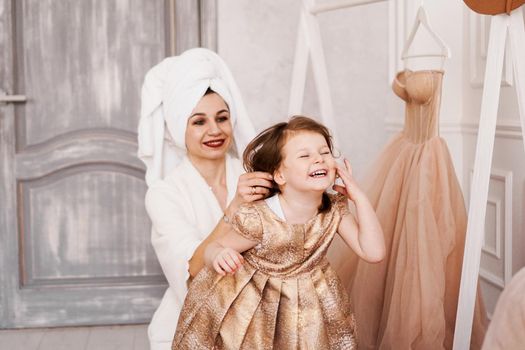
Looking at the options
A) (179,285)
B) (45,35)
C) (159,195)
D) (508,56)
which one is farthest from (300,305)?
(45,35)

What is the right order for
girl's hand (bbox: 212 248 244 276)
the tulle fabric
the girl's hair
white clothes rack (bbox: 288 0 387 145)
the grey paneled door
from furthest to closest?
1. the grey paneled door
2. white clothes rack (bbox: 288 0 387 145)
3. the tulle fabric
4. the girl's hair
5. girl's hand (bbox: 212 248 244 276)

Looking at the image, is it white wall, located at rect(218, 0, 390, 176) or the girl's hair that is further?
white wall, located at rect(218, 0, 390, 176)

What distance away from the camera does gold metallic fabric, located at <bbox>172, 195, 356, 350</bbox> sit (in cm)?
187

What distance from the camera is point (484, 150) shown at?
6.81ft

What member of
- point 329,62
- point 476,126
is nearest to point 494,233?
point 476,126

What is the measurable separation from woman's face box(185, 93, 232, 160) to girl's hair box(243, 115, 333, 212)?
0.34 m

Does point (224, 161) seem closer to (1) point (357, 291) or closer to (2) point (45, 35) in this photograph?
(1) point (357, 291)

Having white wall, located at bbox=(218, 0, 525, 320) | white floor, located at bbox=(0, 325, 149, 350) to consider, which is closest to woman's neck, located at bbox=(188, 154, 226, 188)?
white wall, located at bbox=(218, 0, 525, 320)

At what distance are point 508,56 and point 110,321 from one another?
2.10 meters

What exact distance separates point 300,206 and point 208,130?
516 mm

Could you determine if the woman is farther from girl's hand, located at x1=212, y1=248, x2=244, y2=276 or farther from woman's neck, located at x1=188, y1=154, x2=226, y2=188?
girl's hand, located at x1=212, y1=248, x2=244, y2=276

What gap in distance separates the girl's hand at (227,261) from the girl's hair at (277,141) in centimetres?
21

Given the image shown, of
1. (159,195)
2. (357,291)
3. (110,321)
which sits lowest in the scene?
(110,321)

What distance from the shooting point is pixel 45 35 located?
11.7 feet
